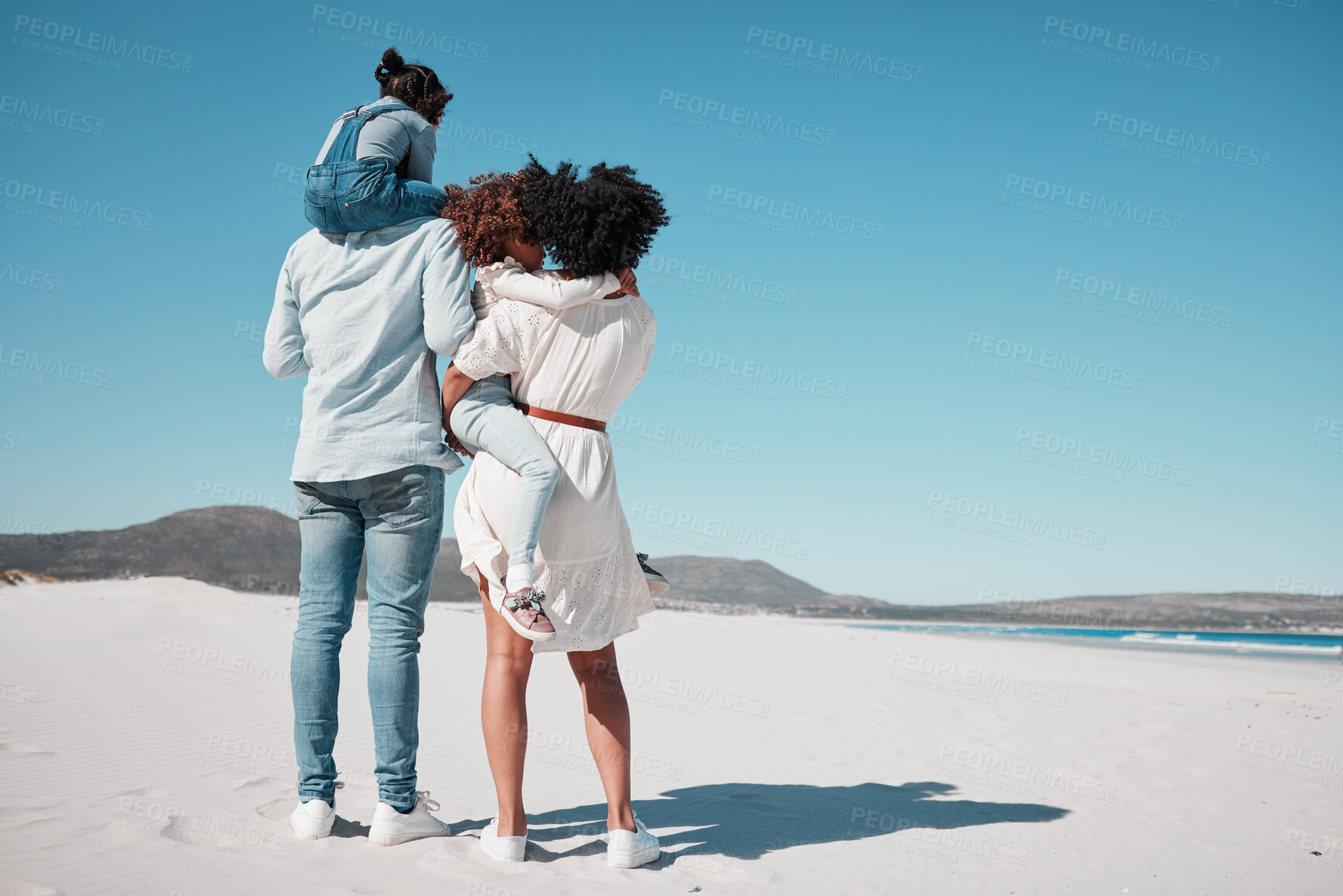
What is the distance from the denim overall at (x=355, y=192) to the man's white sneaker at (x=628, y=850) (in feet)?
6.81

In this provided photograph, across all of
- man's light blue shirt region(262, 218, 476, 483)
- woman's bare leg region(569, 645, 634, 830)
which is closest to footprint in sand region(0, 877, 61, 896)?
man's light blue shirt region(262, 218, 476, 483)

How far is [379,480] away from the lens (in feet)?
7.86

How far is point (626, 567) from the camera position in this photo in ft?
8.59

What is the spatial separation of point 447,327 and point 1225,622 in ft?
187

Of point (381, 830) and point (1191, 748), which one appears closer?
point (381, 830)

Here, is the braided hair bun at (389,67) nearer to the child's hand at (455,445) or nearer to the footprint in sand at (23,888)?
the child's hand at (455,445)

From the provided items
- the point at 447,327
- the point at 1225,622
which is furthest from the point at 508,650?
the point at 1225,622

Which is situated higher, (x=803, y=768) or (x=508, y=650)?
(x=508, y=650)

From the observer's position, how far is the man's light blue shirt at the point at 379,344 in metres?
2.38

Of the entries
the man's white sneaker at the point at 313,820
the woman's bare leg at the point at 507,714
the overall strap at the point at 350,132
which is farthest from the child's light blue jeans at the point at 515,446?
the man's white sneaker at the point at 313,820

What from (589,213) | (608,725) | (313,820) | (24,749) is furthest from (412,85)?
(24,749)

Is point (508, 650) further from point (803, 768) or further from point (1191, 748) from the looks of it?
point (1191, 748)

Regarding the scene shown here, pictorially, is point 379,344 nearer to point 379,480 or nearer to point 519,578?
point 379,480

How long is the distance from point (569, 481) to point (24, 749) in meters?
2.88
